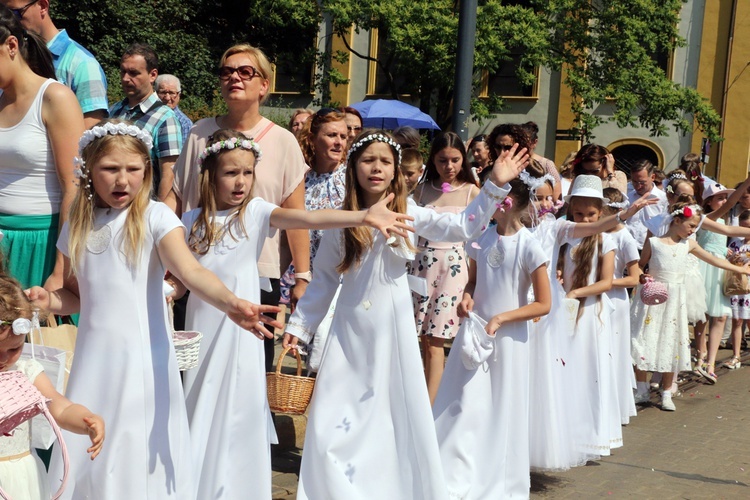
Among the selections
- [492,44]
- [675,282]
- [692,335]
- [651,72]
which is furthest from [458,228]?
[651,72]

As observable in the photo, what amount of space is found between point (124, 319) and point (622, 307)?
5370 mm

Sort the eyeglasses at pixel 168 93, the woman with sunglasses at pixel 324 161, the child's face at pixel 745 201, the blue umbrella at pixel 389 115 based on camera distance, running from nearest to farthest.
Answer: the woman with sunglasses at pixel 324 161 → the eyeglasses at pixel 168 93 → the child's face at pixel 745 201 → the blue umbrella at pixel 389 115

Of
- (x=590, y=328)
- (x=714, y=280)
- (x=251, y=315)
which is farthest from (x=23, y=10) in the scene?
(x=714, y=280)

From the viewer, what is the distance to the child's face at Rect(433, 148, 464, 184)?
7.20 metres

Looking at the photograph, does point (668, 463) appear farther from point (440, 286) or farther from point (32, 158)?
point (32, 158)

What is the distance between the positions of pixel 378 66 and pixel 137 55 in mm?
25542

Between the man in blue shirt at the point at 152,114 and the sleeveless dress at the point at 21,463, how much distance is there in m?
3.04

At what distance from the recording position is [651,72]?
2653cm

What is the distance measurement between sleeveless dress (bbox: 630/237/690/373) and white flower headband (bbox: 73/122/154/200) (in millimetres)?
6200

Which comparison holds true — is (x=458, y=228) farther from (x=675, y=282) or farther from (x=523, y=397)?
(x=675, y=282)

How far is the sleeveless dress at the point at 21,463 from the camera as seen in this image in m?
3.34

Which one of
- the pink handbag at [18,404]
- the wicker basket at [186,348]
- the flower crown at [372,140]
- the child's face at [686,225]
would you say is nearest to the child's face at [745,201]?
the child's face at [686,225]

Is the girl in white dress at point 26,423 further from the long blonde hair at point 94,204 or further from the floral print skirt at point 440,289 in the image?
the floral print skirt at point 440,289

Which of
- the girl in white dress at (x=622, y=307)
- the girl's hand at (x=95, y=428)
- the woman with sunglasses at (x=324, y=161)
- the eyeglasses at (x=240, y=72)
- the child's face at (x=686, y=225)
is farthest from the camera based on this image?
the child's face at (x=686, y=225)
